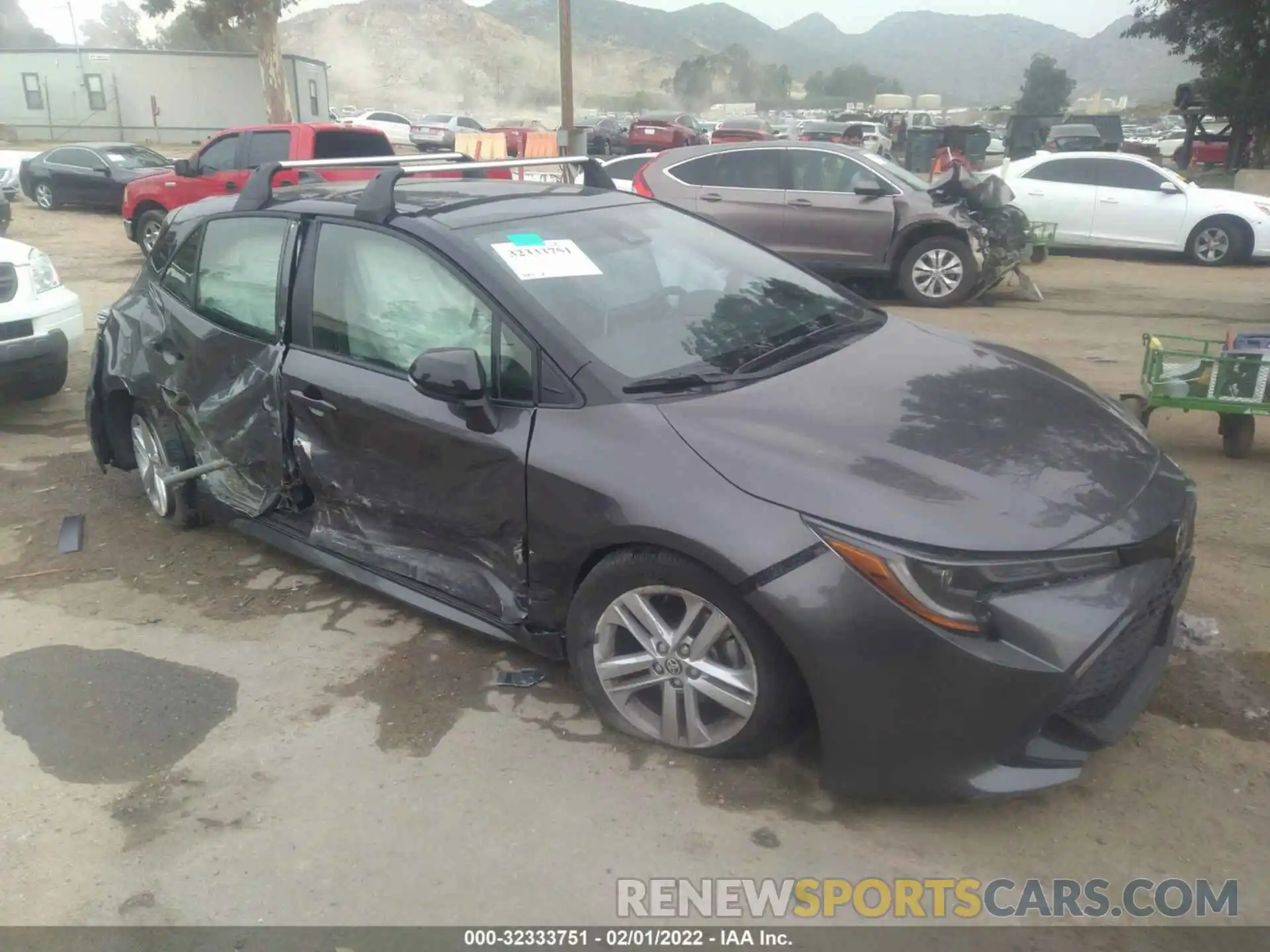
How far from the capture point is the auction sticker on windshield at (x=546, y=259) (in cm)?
337

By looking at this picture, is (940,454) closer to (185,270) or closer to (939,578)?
(939,578)

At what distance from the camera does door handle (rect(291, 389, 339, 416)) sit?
3.69 meters

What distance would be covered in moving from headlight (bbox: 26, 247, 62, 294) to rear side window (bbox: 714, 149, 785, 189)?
6400 millimetres

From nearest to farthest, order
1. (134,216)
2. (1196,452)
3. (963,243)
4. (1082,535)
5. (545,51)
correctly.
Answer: (1082,535) < (1196,452) < (963,243) < (134,216) < (545,51)

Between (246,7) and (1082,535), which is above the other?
(246,7)

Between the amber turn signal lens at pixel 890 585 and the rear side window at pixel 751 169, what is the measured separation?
858 centimetres

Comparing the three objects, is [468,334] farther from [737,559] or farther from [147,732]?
[147,732]

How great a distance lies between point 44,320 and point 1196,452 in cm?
687

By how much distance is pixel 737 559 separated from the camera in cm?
265

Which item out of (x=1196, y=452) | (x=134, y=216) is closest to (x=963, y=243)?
(x=1196, y=452)

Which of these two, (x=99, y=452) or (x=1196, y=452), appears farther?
(x=1196, y=452)

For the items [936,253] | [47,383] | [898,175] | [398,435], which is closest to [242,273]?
[398,435]

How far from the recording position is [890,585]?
2.51 meters

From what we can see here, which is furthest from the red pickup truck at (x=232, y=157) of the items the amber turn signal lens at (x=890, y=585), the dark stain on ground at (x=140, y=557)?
the amber turn signal lens at (x=890, y=585)
